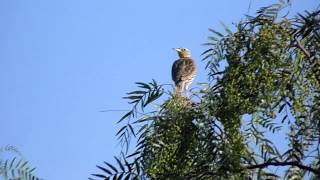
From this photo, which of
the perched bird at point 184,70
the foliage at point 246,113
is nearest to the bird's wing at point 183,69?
the perched bird at point 184,70

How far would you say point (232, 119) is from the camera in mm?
3814

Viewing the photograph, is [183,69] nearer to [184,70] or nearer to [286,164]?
[184,70]

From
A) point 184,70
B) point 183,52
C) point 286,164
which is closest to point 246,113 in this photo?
point 286,164

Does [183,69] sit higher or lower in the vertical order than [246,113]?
higher

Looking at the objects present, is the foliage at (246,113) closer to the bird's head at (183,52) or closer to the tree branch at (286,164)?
the tree branch at (286,164)

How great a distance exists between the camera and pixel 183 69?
37.1ft

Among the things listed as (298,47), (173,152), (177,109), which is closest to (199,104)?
(177,109)

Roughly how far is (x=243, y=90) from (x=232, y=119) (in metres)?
0.20

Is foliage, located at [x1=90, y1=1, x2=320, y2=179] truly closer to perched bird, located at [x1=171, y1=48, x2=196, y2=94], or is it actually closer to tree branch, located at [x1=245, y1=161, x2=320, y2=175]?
tree branch, located at [x1=245, y1=161, x2=320, y2=175]

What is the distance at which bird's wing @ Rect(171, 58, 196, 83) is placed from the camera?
10.7m

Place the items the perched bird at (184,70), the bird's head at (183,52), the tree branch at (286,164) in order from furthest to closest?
the bird's head at (183,52) → the perched bird at (184,70) → the tree branch at (286,164)

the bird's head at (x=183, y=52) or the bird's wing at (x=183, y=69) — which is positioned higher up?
the bird's head at (x=183, y=52)

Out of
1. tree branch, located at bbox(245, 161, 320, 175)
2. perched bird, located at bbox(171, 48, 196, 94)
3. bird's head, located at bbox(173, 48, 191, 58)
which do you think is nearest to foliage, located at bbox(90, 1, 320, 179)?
tree branch, located at bbox(245, 161, 320, 175)

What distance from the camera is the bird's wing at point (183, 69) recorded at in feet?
35.0
